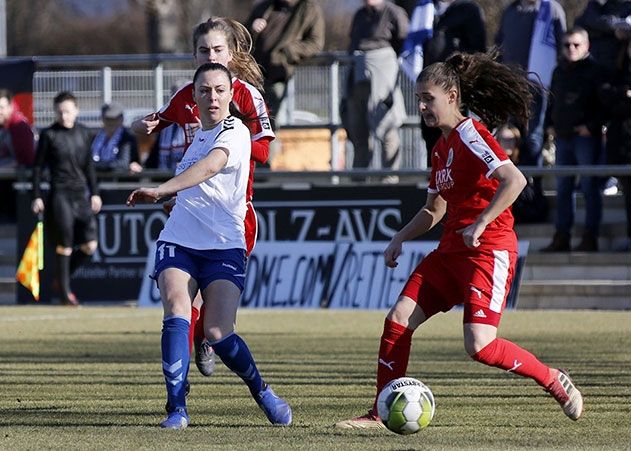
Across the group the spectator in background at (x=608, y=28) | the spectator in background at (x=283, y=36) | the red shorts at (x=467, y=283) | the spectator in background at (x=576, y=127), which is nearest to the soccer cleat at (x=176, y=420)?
the red shorts at (x=467, y=283)

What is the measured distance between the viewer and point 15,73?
62.5 feet

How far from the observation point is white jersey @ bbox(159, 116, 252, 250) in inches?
303

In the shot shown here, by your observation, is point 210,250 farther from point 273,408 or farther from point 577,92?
point 577,92

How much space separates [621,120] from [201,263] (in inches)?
358

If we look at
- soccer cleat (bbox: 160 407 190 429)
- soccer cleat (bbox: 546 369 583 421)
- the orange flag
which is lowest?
the orange flag

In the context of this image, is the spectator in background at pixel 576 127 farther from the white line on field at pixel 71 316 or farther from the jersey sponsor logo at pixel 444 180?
the jersey sponsor logo at pixel 444 180

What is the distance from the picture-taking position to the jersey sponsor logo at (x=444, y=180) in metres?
7.79

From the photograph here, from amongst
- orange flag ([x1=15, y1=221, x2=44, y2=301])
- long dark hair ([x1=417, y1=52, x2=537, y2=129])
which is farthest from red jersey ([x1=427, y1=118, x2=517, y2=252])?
orange flag ([x1=15, y1=221, x2=44, y2=301])

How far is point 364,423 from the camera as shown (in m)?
7.58

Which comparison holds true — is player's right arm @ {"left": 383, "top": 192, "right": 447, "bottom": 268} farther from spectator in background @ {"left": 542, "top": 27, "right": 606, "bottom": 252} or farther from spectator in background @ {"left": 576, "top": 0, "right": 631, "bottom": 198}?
spectator in background @ {"left": 576, "top": 0, "right": 631, "bottom": 198}

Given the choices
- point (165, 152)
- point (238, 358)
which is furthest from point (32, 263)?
point (238, 358)

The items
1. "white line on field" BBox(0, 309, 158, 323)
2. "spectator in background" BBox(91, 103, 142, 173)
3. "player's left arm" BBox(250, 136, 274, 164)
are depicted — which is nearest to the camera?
"player's left arm" BBox(250, 136, 274, 164)

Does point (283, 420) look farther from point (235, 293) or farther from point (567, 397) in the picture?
point (567, 397)

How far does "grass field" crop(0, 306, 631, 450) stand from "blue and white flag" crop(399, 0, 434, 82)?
9.73 feet
